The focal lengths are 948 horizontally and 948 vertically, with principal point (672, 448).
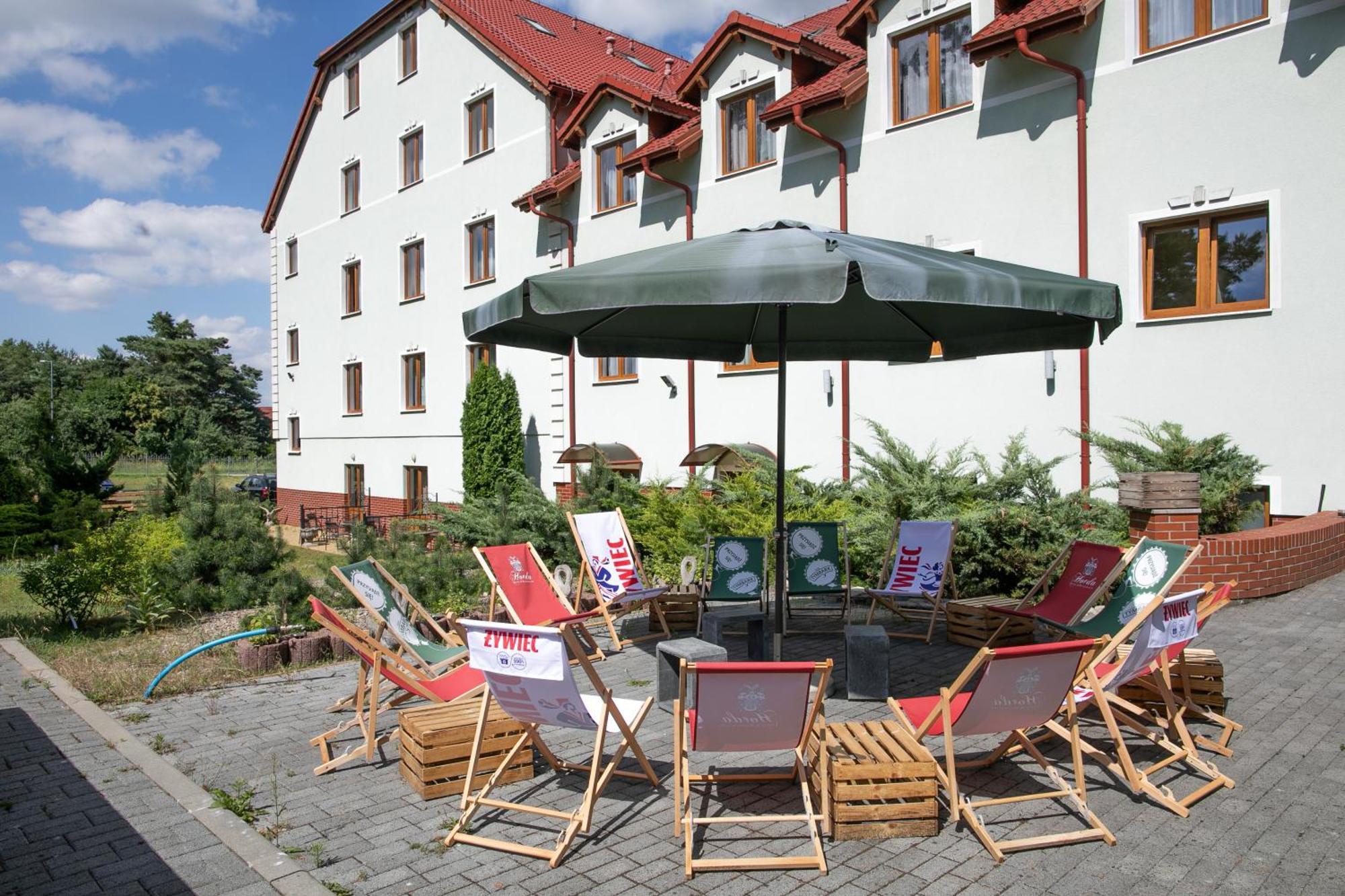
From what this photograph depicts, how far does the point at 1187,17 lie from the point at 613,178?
10152 mm

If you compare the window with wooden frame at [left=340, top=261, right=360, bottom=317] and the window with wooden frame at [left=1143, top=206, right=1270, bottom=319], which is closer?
the window with wooden frame at [left=1143, top=206, right=1270, bottom=319]

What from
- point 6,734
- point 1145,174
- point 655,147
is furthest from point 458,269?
point 6,734

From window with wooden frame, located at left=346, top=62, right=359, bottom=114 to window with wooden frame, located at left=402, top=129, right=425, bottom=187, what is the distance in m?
3.20

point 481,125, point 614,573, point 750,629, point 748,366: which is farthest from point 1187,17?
point 481,125

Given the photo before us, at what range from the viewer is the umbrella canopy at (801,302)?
4348 mm

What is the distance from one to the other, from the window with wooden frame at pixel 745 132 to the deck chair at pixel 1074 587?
9744 mm

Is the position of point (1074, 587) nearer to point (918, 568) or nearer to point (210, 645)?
point (918, 568)

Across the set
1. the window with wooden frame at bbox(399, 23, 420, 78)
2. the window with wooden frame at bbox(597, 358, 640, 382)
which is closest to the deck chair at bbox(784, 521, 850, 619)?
the window with wooden frame at bbox(597, 358, 640, 382)

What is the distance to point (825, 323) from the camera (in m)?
7.13

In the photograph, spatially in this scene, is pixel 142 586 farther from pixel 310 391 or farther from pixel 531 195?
pixel 310 391

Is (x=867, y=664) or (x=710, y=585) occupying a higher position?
(x=710, y=585)

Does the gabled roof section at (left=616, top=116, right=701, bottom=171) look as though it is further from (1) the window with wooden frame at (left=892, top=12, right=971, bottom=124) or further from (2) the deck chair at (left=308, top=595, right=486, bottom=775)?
(2) the deck chair at (left=308, top=595, right=486, bottom=775)

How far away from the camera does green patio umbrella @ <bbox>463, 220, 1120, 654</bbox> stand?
436 centimetres

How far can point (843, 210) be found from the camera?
1369 cm
